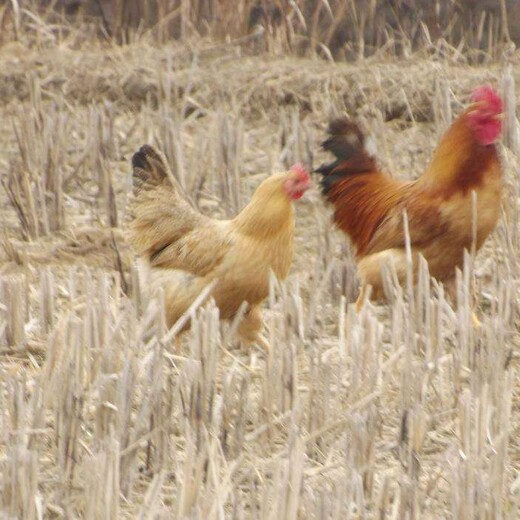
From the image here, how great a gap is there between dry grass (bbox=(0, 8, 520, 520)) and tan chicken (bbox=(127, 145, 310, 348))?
0.40ft

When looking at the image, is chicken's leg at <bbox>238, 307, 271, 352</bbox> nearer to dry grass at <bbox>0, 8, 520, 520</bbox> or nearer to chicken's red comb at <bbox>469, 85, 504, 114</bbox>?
dry grass at <bbox>0, 8, 520, 520</bbox>

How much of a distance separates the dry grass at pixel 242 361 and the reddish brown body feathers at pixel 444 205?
16 centimetres

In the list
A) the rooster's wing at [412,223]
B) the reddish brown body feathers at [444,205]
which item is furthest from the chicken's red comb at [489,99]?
the rooster's wing at [412,223]

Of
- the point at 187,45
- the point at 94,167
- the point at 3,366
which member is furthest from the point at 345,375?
the point at 187,45

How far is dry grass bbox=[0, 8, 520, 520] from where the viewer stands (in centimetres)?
325

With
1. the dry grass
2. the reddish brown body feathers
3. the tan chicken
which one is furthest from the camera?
the reddish brown body feathers

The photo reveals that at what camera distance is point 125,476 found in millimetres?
3619

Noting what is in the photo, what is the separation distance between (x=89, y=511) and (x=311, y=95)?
18.6 ft

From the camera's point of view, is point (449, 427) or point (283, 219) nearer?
point (449, 427)

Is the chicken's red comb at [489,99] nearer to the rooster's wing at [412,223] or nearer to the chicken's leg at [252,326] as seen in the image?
the rooster's wing at [412,223]

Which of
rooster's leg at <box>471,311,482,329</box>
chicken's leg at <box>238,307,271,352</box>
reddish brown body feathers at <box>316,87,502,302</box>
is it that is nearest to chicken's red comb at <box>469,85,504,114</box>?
reddish brown body feathers at <box>316,87,502,302</box>

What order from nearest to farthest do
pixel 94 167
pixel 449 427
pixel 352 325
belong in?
pixel 449 427
pixel 352 325
pixel 94 167

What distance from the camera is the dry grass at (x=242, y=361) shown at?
3.25m

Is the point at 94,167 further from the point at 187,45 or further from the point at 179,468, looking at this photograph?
the point at 179,468
